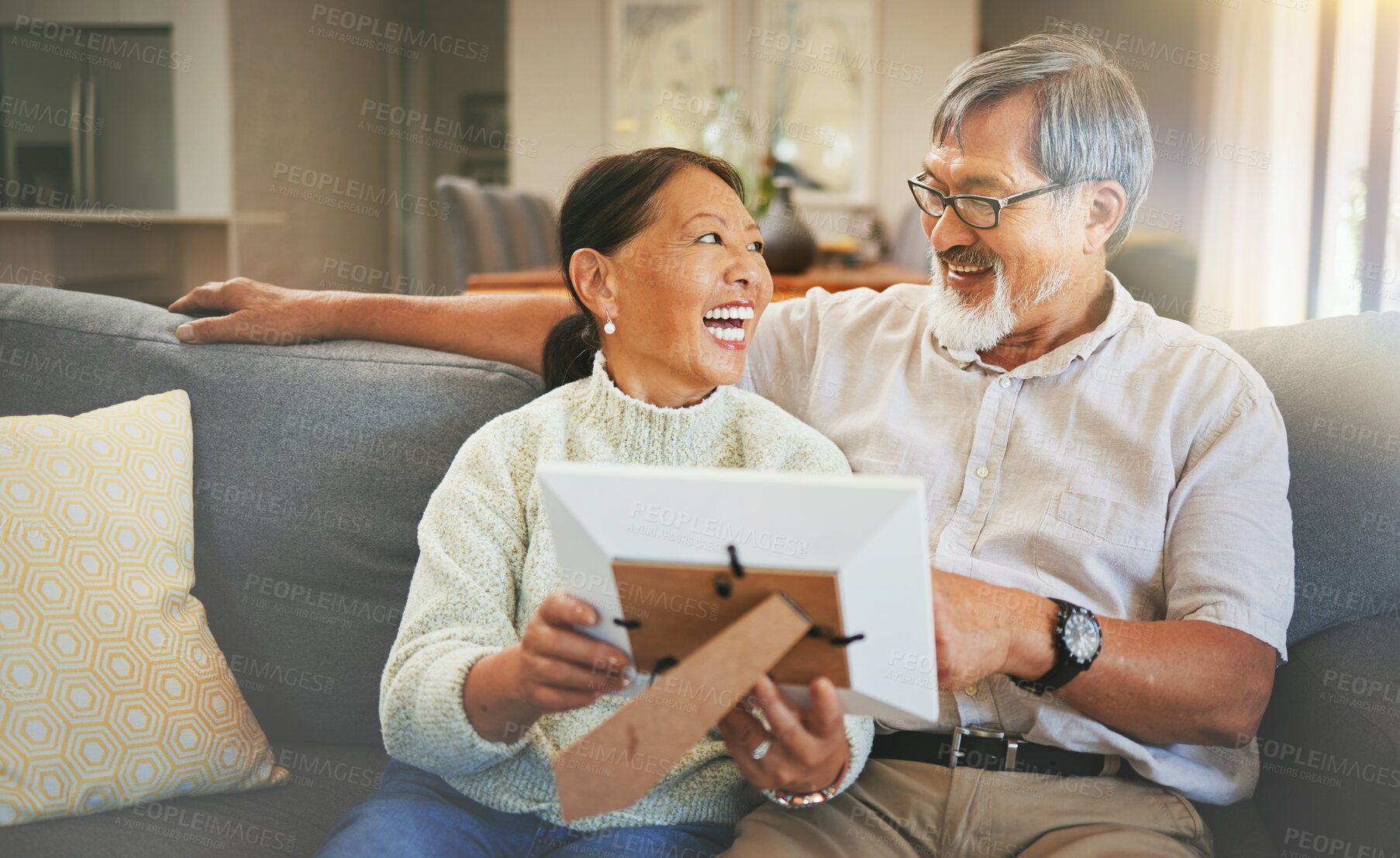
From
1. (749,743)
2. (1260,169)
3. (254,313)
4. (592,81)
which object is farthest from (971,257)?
(592,81)

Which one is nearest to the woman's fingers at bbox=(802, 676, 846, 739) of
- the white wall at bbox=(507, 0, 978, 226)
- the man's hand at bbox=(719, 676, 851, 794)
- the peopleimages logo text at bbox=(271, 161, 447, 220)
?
the man's hand at bbox=(719, 676, 851, 794)

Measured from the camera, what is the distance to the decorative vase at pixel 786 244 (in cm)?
285

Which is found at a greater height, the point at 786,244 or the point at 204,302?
the point at 786,244

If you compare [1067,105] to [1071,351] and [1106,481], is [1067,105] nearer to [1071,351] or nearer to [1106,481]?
[1071,351]

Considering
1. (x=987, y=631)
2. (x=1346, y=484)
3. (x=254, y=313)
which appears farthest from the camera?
(x=254, y=313)

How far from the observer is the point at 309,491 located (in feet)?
4.72

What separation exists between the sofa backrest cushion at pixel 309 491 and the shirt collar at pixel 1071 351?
61cm

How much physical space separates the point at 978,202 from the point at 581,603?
31.2 inches

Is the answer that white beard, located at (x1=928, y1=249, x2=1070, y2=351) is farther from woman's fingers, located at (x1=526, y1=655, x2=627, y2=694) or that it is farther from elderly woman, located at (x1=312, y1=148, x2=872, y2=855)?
woman's fingers, located at (x1=526, y1=655, x2=627, y2=694)

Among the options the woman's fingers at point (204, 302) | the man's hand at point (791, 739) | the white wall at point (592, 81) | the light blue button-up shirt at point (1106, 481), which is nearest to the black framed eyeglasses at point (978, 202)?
the light blue button-up shirt at point (1106, 481)

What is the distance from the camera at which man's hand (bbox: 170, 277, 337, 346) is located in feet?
4.95

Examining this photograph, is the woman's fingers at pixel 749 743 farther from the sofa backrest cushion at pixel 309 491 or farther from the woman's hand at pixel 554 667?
the sofa backrest cushion at pixel 309 491

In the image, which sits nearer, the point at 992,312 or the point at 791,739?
the point at 791,739

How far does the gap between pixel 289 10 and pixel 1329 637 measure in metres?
6.50
